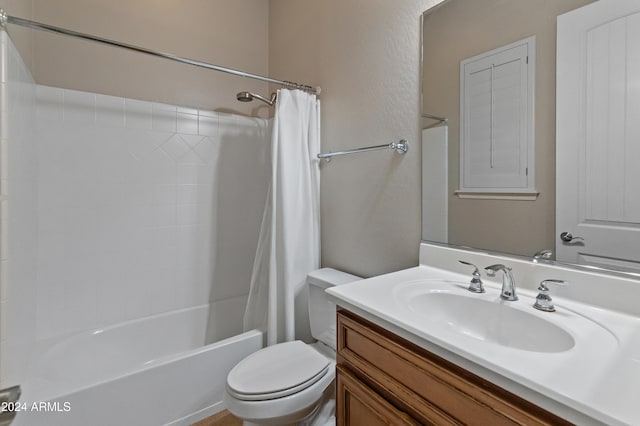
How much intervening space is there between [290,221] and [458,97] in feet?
3.34

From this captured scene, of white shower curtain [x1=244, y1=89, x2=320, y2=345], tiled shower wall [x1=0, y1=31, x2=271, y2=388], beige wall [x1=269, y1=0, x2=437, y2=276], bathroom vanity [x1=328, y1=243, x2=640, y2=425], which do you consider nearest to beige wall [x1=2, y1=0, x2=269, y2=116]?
tiled shower wall [x1=0, y1=31, x2=271, y2=388]

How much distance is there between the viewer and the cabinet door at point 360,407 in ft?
2.49

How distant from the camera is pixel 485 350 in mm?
600

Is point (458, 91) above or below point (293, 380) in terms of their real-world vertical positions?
above

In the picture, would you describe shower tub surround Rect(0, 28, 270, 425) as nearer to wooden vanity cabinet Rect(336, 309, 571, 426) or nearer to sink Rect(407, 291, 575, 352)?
wooden vanity cabinet Rect(336, 309, 571, 426)

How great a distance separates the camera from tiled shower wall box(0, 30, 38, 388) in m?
1.06

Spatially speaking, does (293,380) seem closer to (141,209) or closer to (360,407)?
(360,407)

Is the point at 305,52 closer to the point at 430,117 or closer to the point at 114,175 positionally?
the point at 430,117

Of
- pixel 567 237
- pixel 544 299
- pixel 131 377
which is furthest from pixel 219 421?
pixel 567 237

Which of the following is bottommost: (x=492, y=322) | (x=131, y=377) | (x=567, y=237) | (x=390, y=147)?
(x=131, y=377)

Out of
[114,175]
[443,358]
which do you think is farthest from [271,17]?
[443,358]

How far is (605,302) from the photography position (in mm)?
804

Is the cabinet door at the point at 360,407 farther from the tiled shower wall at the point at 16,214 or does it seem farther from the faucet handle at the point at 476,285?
the tiled shower wall at the point at 16,214

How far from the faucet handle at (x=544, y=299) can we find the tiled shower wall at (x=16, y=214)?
1.75 meters
